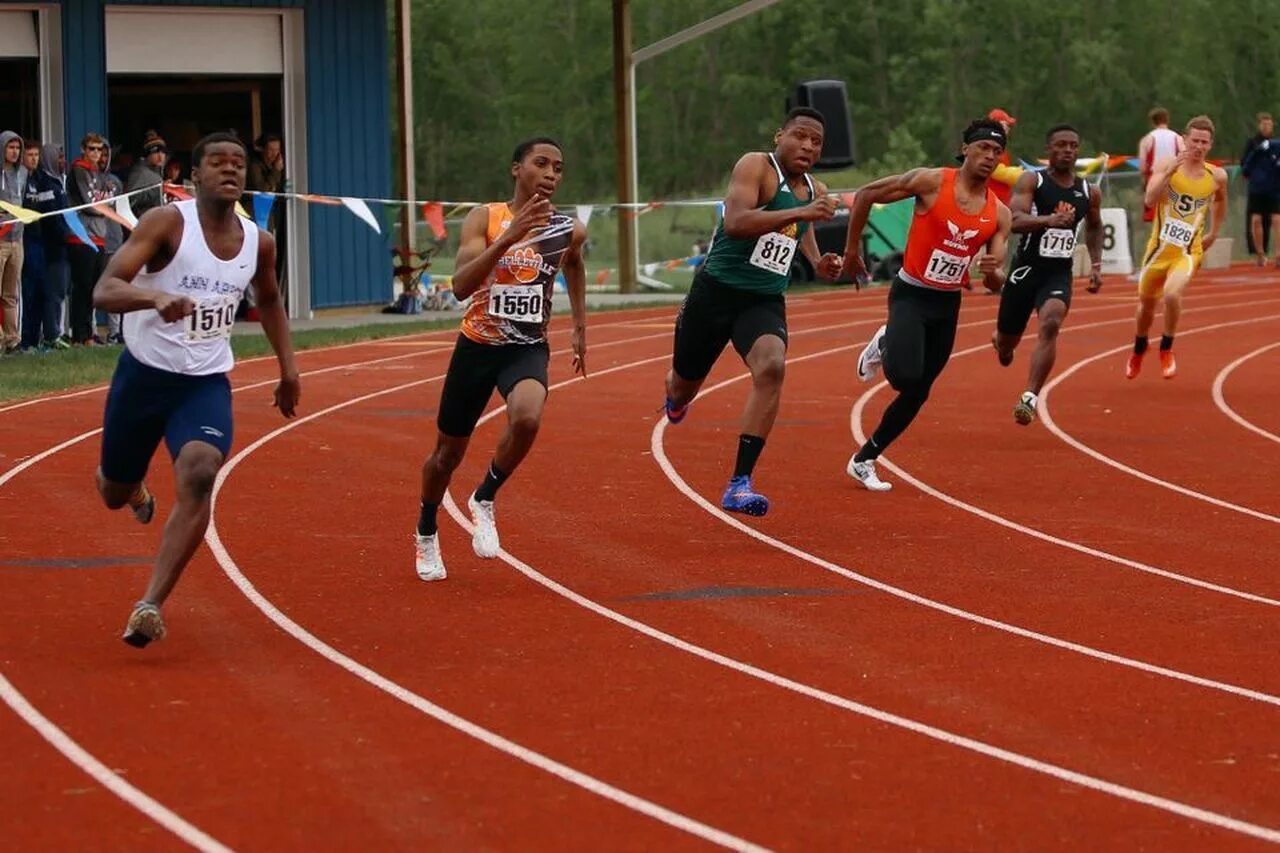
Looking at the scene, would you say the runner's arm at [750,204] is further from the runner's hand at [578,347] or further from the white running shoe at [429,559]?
the white running shoe at [429,559]

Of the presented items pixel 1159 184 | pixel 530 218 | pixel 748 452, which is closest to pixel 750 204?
pixel 748 452

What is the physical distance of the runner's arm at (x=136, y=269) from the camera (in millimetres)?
7680

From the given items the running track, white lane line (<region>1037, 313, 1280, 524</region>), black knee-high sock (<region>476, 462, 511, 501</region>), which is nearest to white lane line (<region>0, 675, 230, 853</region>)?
the running track

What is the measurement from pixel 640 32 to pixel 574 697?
62.7 meters

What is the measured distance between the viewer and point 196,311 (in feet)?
26.7

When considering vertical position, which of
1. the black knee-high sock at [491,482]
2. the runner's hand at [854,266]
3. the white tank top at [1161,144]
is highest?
the white tank top at [1161,144]

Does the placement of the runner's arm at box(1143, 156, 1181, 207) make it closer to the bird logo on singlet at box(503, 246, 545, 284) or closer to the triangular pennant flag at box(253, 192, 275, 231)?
the bird logo on singlet at box(503, 246, 545, 284)

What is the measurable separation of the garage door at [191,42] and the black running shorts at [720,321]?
556 inches

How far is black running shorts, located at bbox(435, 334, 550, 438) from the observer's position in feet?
31.3

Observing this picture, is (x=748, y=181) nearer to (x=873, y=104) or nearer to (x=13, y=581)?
(x=13, y=581)

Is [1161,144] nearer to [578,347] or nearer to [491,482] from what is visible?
[578,347]

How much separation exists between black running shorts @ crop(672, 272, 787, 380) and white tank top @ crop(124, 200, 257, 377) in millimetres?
3649

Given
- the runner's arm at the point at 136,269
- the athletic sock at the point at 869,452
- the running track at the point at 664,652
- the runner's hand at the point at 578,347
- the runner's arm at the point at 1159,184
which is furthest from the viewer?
the runner's arm at the point at 1159,184

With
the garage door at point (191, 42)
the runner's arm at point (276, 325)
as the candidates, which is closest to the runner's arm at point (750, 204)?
the runner's arm at point (276, 325)
